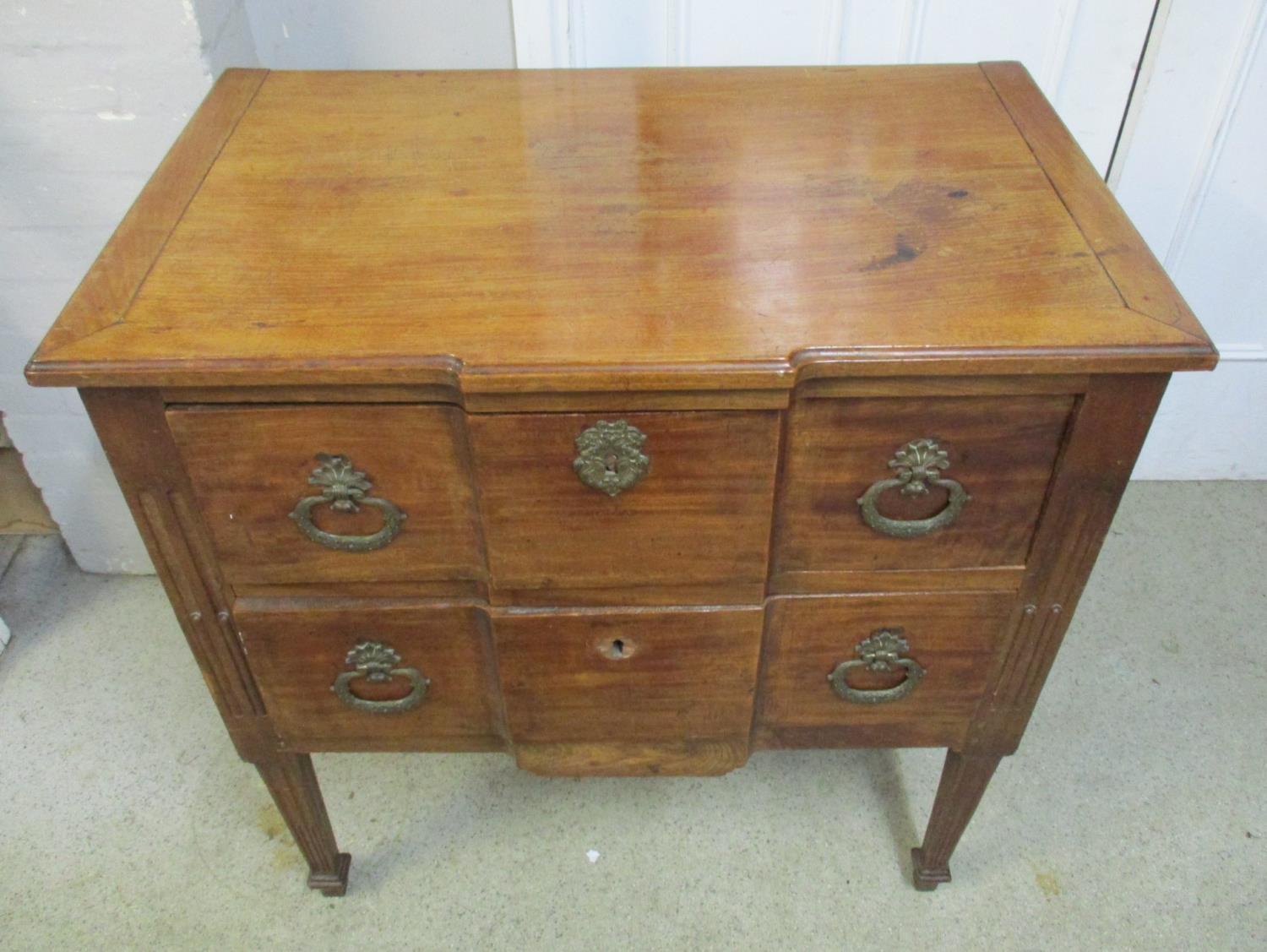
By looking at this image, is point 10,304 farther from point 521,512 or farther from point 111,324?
point 521,512

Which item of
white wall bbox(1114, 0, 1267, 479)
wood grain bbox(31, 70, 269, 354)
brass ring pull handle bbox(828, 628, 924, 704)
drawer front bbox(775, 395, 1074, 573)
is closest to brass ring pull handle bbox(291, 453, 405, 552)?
wood grain bbox(31, 70, 269, 354)

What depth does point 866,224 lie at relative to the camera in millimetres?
997

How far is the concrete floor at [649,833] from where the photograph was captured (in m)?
1.38

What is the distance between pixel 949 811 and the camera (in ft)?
4.32

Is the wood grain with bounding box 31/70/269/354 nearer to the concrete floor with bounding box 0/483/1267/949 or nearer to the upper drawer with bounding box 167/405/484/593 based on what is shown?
the upper drawer with bounding box 167/405/484/593

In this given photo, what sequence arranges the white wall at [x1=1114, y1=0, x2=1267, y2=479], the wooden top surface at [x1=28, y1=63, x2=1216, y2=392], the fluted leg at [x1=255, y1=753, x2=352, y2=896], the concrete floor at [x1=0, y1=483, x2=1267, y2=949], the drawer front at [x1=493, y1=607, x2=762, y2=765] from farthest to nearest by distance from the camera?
the white wall at [x1=1114, y1=0, x2=1267, y2=479] → the concrete floor at [x1=0, y1=483, x2=1267, y2=949] → the fluted leg at [x1=255, y1=753, x2=352, y2=896] → the drawer front at [x1=493, y1=607, x2=762, y2=765] → the wooden top surface at [x1=28, y1=63, x2=1216, y2=392]

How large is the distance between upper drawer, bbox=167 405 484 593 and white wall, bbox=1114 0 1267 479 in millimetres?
1231

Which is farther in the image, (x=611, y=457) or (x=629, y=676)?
(x=629, y=676)

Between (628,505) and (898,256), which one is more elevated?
(898,256)

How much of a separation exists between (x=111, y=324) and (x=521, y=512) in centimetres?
37

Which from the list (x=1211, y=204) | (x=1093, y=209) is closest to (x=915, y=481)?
(x=1093, y=209)

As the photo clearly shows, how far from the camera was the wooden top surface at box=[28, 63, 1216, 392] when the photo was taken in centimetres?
85

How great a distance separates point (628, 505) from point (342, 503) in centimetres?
25

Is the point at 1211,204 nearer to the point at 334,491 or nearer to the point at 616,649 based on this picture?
the point at 616,649
